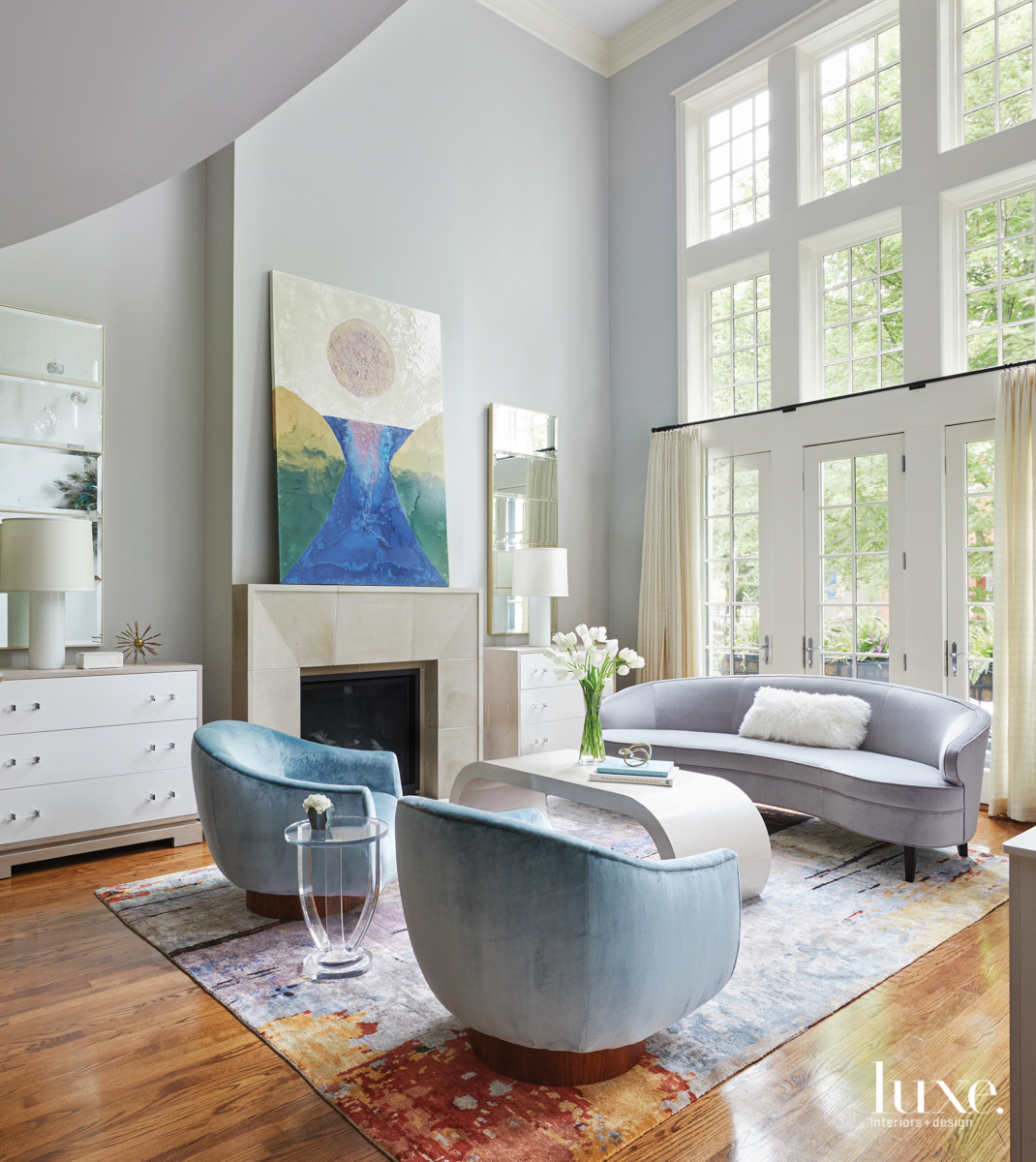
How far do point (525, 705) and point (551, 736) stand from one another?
1.08 ft

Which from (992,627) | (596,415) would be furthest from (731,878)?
(596,415)

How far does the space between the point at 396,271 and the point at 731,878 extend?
425 cm

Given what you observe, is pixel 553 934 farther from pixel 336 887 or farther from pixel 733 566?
pixel 733 566

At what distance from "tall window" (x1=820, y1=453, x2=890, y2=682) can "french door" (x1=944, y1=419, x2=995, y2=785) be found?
1.25 ft

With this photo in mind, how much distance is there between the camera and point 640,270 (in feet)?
21.9

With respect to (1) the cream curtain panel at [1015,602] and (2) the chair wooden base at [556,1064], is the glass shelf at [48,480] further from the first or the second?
(1) the cream curtain panel at [1015,602]

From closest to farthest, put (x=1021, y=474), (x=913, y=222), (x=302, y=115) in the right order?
(x=1021, y=474) < (x=302, y=115) < (x=913, y=222)

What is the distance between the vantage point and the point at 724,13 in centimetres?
617

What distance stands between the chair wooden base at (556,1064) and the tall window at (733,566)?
412 cm

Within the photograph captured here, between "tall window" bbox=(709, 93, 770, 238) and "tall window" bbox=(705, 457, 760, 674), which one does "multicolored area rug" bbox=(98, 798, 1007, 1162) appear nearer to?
"tall window" bbox=(705, 457, 760, 674)

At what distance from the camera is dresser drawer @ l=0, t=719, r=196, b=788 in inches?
142

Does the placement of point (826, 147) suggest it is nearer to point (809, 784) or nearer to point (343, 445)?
point (343, 445)

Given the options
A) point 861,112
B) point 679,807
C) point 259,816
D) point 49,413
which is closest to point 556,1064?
point 679,807

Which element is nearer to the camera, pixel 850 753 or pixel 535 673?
pixel 850 753
